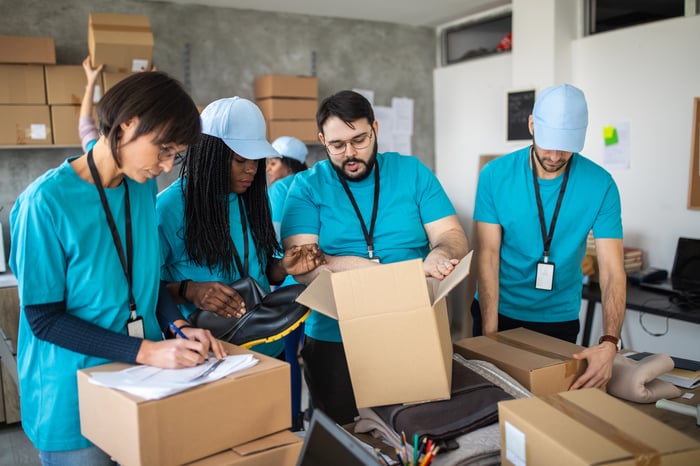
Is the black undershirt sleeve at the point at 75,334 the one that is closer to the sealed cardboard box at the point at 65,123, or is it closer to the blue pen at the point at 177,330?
the blue pen at the point at 177,330

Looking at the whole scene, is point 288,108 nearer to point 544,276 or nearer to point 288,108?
point 288,108

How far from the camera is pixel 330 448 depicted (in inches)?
44.2

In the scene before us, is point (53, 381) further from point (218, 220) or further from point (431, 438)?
point (431, 438)

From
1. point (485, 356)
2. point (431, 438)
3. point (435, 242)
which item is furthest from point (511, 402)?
point (435, 242)

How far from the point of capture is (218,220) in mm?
1701

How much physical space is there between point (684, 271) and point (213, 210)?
296 cm

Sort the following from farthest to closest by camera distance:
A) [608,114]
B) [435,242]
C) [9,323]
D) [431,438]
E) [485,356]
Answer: [608,114] → [9,323] → [435,242] → [485,356] → [431,438]

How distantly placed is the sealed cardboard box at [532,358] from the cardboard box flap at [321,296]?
47cm

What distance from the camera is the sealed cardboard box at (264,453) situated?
47.7 inches

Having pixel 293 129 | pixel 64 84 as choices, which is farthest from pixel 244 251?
pixel 293 129

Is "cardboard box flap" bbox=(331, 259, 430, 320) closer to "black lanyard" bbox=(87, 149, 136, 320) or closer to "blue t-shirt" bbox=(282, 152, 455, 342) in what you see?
"black lanyard" bbox=(87, 149, 136, 320)

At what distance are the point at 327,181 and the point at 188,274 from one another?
1.79ft

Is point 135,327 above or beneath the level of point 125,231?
beneath

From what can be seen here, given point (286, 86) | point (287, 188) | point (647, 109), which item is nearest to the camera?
point (287, 188)
